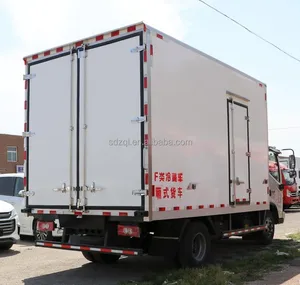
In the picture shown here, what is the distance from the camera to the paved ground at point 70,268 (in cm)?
699

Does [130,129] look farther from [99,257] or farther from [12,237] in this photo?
[12,237]

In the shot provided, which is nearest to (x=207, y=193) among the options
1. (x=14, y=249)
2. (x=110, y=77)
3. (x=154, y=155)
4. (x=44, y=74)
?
(x=154, y=155)

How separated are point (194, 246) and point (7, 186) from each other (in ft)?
20.6

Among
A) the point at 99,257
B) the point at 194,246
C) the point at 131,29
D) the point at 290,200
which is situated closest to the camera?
the point at 131,29

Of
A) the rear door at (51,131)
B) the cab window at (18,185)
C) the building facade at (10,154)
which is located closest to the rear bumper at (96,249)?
the rear door at (51,131)

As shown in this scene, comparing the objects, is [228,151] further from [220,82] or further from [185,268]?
[185,268]

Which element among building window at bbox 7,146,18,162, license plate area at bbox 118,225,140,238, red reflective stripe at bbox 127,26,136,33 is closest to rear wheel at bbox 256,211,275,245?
license plate area at bbox 118,225,140,238

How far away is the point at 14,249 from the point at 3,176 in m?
2.40

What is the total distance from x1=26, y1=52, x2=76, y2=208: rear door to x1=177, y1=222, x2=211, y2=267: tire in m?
1.98

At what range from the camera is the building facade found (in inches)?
1766

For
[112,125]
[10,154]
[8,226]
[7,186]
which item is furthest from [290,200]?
[10,154]

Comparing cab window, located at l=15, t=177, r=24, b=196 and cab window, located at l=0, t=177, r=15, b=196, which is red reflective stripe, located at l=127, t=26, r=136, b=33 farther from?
cab window, located at l=0, t=177, r=15, b=196

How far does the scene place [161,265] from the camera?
805 centimetres

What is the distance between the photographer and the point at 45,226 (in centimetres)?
755
